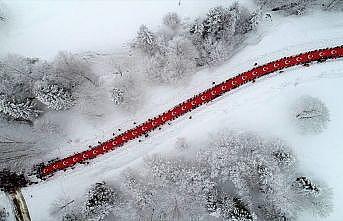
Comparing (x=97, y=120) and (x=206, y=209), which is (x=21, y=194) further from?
(x=206, y=209)

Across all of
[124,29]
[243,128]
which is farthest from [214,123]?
[124,29]

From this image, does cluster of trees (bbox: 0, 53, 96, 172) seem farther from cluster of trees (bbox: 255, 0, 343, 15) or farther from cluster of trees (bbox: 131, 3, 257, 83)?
cluster of trees (bbox: 255, 0, 343, 15)

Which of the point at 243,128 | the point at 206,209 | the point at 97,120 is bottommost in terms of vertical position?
the point at 206,209

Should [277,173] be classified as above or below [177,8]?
below

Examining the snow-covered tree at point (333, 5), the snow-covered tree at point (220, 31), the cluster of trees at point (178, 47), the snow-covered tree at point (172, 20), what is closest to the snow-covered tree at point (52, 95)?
the cluster of trees at point (178, 47)

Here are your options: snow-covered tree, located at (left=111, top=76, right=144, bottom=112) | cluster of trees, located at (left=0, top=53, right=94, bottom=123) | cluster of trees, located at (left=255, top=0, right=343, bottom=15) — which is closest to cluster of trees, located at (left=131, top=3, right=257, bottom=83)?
snow-covered tree, located at (left=111, top=76, right=144, bottom=112)

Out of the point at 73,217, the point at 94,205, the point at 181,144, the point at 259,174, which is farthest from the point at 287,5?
the point at 73,217

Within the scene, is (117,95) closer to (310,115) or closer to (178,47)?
(178,47)

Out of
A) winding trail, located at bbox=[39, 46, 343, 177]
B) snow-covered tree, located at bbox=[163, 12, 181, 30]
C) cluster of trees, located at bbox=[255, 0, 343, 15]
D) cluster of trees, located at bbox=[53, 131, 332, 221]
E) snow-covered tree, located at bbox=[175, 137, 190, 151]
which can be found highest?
snow-covered tree, located at bbox=[163, 12, 181, 30]
